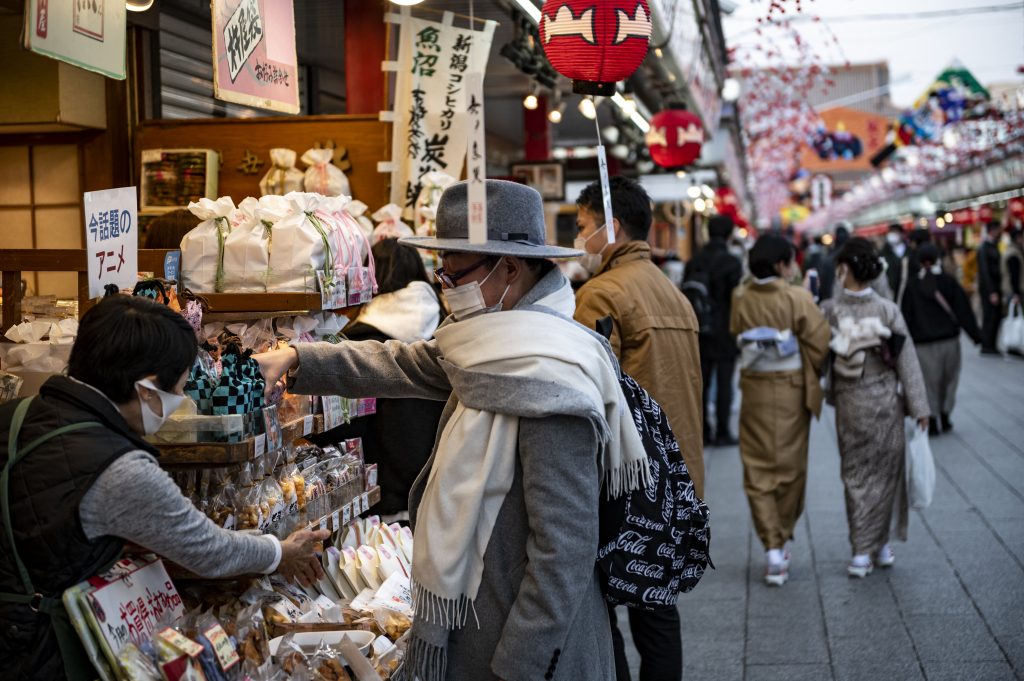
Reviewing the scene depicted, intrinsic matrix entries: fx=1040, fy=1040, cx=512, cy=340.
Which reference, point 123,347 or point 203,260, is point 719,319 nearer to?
point 203,260

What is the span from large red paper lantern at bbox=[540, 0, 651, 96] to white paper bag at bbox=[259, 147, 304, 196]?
153 cm

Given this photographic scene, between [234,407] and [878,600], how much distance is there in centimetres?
462

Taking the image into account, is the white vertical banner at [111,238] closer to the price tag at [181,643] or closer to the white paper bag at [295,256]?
the white paper bag at [295,256]

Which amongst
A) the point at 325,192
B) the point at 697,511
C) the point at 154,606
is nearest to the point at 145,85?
the point at 325,192

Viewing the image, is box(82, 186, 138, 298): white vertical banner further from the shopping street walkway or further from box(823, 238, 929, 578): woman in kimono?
box(823, 238, 929, 578): woman in kimono

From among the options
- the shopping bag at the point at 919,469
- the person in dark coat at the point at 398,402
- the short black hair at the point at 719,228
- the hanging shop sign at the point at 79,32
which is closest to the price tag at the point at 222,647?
the hanging shop sign at the point at 79,32

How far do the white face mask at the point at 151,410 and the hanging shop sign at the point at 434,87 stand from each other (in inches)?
141

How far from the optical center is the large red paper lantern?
552 centimetres

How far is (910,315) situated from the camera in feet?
37.4

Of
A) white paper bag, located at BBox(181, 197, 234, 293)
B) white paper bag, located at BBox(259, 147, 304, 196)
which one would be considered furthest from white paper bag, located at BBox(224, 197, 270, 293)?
white paper bag, located at BBox(259, 147, 304, 196)

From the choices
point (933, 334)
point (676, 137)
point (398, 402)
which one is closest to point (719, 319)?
point (676, 137)

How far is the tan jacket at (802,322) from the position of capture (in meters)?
6.74

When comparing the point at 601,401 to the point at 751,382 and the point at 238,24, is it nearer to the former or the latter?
the point at 238,24

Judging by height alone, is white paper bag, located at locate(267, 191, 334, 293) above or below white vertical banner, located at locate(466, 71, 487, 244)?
below
